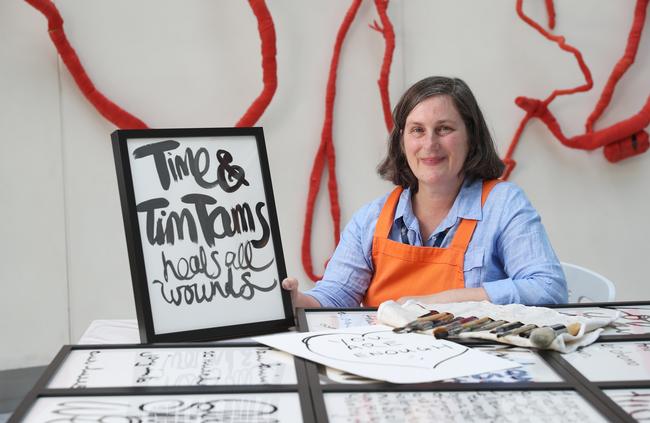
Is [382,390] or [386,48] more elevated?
[386,48]

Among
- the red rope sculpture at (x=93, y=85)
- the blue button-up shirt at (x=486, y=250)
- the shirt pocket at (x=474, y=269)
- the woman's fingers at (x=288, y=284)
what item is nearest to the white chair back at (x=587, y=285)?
the blue button-up shirt at (x=486, y=250)

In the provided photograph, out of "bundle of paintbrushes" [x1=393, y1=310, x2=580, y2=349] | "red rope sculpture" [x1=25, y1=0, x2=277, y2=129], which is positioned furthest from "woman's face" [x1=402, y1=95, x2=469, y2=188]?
"red rope sculpture" [x1=25, y1=0, x2=277, y2=129]

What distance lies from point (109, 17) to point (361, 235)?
129 cm

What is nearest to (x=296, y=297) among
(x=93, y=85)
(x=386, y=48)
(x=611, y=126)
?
(x=93, y=85)

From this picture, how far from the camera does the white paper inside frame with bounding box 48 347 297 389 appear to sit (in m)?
0.88

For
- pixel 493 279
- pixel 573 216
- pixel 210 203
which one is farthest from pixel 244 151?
pixel 573 216

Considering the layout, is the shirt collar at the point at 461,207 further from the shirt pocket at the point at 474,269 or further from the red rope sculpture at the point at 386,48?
the red rope sculpture at the point at 386,48

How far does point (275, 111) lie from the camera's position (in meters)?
2.69

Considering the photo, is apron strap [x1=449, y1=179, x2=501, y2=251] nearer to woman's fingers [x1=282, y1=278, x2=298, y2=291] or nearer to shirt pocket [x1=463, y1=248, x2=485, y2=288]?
shirt pocket [x1=463, y1=248, x2=485, y2=288]

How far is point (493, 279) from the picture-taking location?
1622 millimetres

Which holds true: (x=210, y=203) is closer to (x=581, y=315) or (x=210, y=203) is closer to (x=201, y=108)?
(x=581, y=315)

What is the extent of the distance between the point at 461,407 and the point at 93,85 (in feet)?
6.45

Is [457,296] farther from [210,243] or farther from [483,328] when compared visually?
[210,243]

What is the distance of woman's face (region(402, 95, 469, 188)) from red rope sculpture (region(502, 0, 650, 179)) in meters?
1.15
